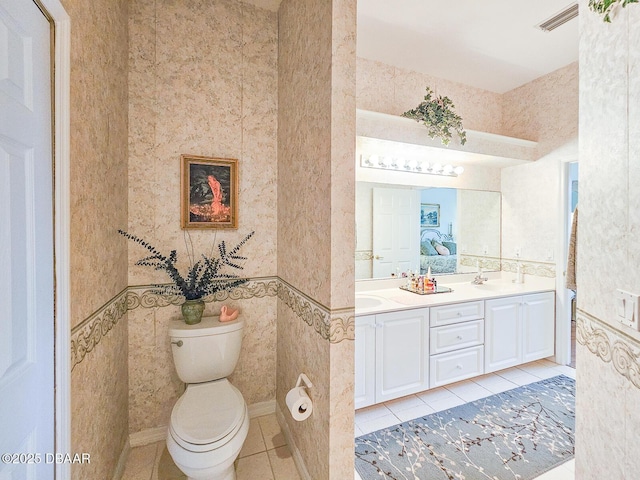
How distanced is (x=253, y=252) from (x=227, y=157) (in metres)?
0.69

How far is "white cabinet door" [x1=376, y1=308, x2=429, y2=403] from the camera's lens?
2.18 metres

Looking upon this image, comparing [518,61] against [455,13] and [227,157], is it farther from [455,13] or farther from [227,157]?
[227,157]

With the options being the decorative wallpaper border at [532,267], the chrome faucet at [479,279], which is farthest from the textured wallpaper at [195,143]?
the decorative wallpaper border at [532,267]

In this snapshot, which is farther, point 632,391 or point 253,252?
point 253,252

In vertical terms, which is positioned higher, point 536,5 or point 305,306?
point 536,5

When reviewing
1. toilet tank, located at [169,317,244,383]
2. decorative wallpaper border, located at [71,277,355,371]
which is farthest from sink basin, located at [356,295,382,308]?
toilet tank, located at [169,317,244,383]

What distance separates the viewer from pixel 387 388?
2211 millimetres

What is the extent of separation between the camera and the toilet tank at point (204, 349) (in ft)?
5.59

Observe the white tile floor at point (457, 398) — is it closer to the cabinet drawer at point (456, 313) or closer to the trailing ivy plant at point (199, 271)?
the cabinet drawer at point (456, 313)

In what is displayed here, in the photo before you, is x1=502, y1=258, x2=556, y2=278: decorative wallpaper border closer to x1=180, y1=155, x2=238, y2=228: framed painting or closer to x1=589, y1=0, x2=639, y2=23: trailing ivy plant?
x1=589, y1=0, x2=639, y2=23: trailing ivy plant

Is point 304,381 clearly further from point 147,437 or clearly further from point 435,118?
point 435,118
